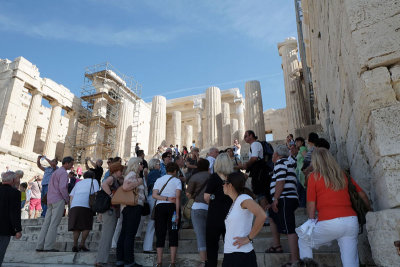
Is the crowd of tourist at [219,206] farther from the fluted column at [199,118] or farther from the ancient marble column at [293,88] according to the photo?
the fluted column at [199,118]

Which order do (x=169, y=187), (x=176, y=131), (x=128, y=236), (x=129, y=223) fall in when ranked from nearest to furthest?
(x=128, y=236)
(x=129, y=223)
(x=169, y=187)
(x=176, y=131)

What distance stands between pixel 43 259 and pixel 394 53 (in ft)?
18.8

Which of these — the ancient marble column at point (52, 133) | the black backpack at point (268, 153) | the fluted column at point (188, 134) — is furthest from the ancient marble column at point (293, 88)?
the ancient marble column at point (52, 133)

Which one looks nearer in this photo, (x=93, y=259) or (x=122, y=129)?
(x=93, y=259)

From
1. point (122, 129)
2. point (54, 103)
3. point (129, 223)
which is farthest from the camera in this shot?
point (54, 103)

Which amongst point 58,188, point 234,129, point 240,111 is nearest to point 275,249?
point 58,188

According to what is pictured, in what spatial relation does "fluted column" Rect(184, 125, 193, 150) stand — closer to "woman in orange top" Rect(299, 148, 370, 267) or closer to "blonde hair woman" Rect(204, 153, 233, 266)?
"blonde hair woman" Rect(204, 153, 233, 266)

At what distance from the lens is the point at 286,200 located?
13.1 ft

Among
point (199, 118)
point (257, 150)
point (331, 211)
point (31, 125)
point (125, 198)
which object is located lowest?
point (331, 211)

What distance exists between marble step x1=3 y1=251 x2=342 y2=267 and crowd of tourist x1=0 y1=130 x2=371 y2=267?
0.17 m

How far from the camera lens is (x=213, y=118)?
22953 mm

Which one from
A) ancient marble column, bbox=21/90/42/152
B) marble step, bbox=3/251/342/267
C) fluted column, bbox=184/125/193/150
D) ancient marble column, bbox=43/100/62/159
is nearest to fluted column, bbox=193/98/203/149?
fluted column, bbox=184/125/193/150

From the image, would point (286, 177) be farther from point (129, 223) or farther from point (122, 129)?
point (122, 129)

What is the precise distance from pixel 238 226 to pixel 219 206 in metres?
0.85
